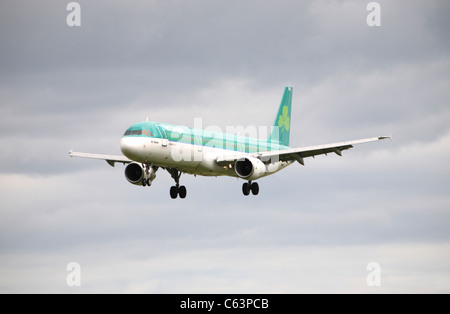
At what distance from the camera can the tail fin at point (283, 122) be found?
300 feet

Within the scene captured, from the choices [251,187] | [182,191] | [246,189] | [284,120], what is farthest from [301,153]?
[284,120]

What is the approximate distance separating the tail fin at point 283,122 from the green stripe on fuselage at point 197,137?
3883 millimetres

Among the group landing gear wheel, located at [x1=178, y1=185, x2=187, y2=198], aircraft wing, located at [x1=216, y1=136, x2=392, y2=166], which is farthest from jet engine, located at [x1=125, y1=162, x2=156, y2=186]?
aircraft wing, located at [x1=216, y1=136, x2=392, y2=166]

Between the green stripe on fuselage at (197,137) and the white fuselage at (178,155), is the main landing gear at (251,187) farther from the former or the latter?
the green stripe on fuselage at (197,137)

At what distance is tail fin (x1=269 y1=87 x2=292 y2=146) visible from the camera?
91.4 metres

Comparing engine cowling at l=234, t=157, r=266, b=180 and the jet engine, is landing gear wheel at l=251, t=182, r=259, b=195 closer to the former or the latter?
engine cowling at l=234, t=157, r=266, b=180

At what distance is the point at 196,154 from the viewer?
75.3m

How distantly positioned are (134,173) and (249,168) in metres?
9.75

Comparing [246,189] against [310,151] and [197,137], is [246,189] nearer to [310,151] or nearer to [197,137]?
[310,151]

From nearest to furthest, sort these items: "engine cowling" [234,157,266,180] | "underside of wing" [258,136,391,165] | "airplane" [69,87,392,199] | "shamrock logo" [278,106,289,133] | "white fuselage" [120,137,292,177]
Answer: "white fuselage" [120,137,292,177] < "airplane" [69,87,392,199] < "underside of wing" [258,136,391,165] < "engine cowling" [234,157,266,180] < "shamrock logo" [278,106,289,133]

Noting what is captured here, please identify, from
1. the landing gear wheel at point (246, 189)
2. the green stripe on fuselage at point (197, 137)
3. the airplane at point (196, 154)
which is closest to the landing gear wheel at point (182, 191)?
the airplane at point (196, 154)

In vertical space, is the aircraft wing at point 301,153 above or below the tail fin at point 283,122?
below

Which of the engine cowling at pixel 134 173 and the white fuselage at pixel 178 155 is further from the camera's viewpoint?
the engine cowling at pixel 134 173

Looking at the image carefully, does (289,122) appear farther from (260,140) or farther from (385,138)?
(385,138)
